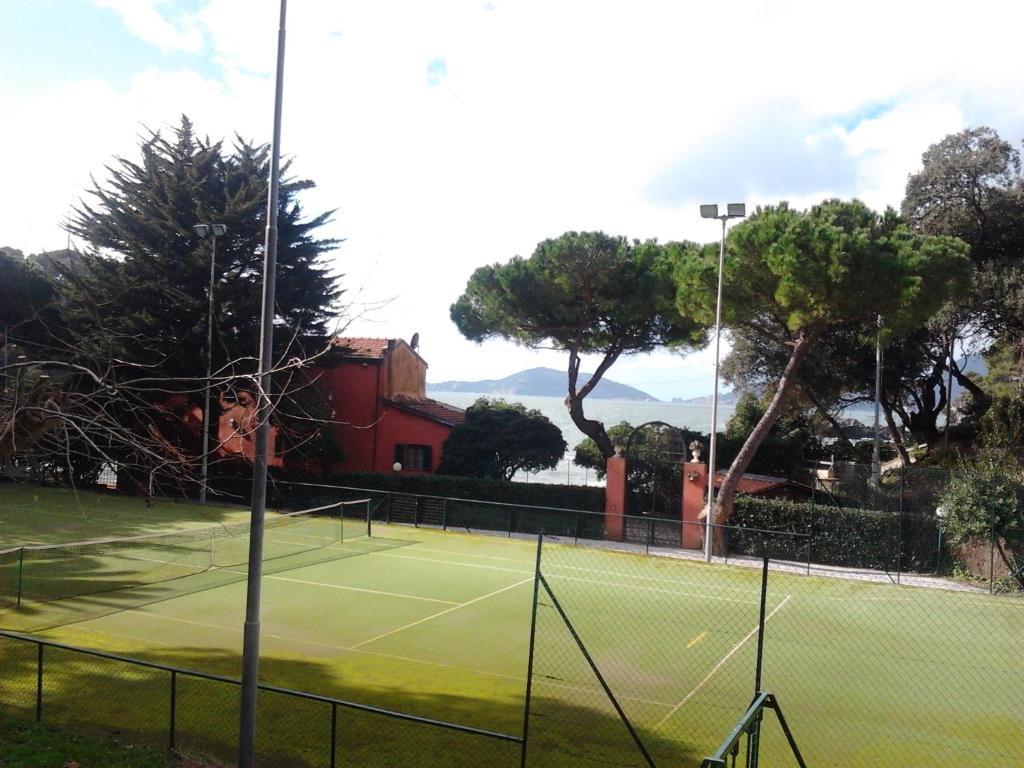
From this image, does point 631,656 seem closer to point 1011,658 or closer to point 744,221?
point 1011,658

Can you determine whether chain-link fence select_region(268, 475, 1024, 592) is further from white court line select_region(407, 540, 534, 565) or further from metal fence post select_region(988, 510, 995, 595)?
white court line select_region(407, 540, 534, 565)

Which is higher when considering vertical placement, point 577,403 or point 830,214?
point 830,214

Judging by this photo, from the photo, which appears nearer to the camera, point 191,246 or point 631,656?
point 631,656

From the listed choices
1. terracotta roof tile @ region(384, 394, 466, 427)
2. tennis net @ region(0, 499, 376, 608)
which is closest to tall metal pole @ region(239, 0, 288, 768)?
tennis net @ region(0, 499, 376, 608)

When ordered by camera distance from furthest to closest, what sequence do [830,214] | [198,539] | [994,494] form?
[830,214]
[198,539]
[994,494]

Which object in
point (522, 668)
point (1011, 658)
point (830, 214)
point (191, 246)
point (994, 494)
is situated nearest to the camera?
point (522, 668)

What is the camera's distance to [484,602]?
1884 centimetres

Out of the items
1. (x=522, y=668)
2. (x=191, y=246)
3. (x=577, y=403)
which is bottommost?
(x=522, y=668)

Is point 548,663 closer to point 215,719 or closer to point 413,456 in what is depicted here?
point 215,719

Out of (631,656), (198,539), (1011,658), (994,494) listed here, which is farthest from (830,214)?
(198,539)

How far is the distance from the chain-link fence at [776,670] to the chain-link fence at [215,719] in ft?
4.32

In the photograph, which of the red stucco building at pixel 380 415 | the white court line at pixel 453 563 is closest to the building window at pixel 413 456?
the red stucco building at pixel 380 415

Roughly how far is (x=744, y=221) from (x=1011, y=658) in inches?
589

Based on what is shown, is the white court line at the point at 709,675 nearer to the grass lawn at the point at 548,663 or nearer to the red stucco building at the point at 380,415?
the grass lawn at the point at 548,663
